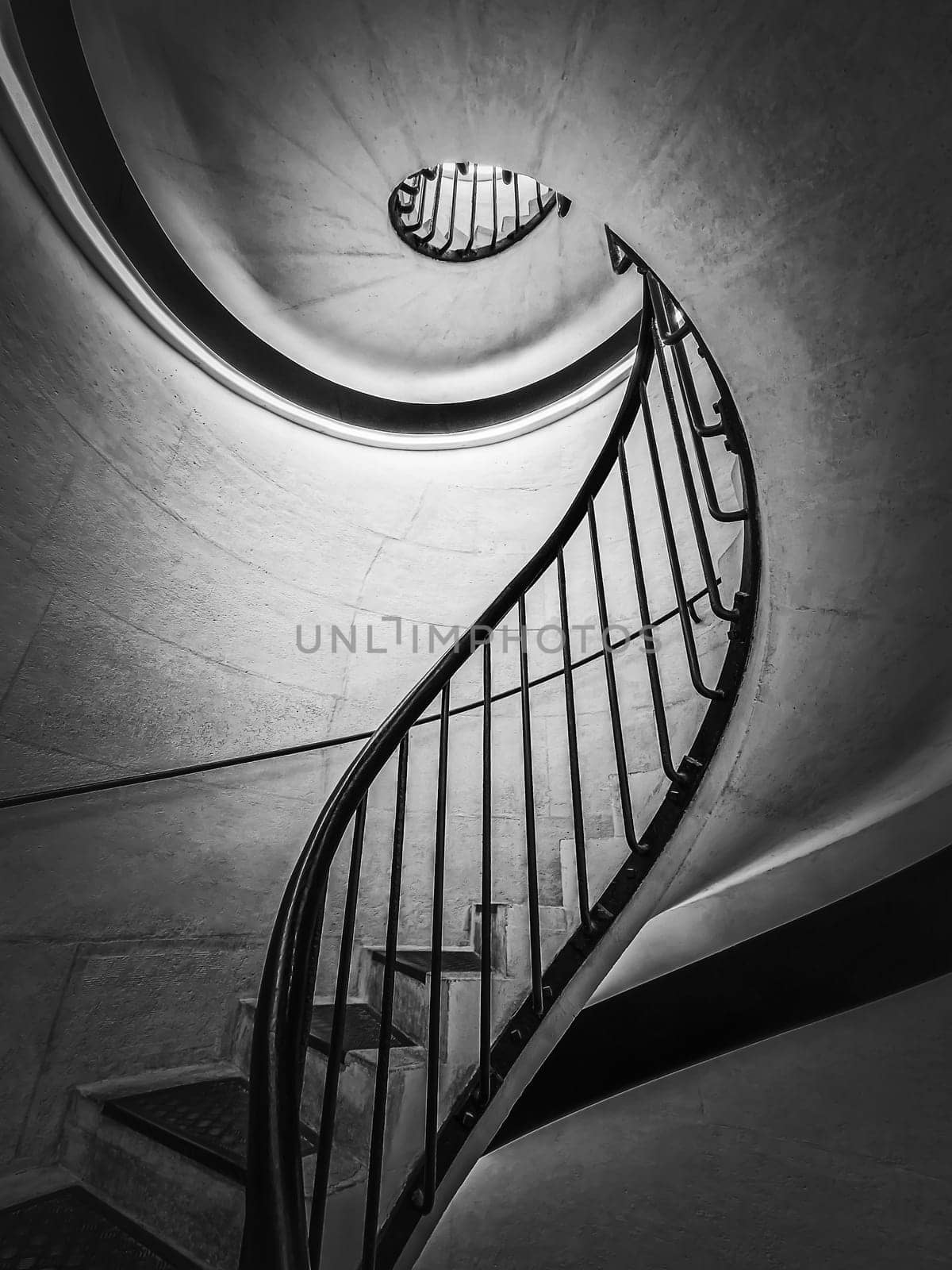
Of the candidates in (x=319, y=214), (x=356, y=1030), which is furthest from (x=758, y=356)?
(x=319, y=214)

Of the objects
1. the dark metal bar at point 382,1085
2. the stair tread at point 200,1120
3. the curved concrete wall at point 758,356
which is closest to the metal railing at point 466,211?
the curved concrete wall at point 758,356

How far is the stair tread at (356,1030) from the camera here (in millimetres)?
1403

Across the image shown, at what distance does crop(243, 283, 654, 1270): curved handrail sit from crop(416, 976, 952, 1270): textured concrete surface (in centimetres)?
100

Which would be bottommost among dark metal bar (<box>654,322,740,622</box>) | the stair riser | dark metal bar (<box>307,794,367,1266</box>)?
the stair riser

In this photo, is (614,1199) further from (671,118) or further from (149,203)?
(149,203)

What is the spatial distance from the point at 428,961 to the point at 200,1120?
0.66 m

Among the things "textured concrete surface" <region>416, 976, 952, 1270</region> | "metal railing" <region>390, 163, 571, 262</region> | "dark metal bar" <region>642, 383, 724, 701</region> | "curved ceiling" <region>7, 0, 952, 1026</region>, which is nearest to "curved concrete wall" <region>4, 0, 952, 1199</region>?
"curved ceiling" <region>7, 0, 952, 1026</region>

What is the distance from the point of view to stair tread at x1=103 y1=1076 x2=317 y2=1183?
1087 millimetres

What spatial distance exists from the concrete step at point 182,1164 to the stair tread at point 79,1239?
0.09 feet

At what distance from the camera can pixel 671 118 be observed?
1046 mm

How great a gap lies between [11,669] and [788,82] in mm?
2293

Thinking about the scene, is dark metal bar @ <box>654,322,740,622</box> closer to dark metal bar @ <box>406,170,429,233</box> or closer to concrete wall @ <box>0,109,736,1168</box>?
concrete wall @ <box>0,109,736,1168</box>

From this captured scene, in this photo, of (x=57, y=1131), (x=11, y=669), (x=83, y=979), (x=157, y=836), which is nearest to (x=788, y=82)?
(x=11, y=669)

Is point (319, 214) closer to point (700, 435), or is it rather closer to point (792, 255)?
point (700, 435)
